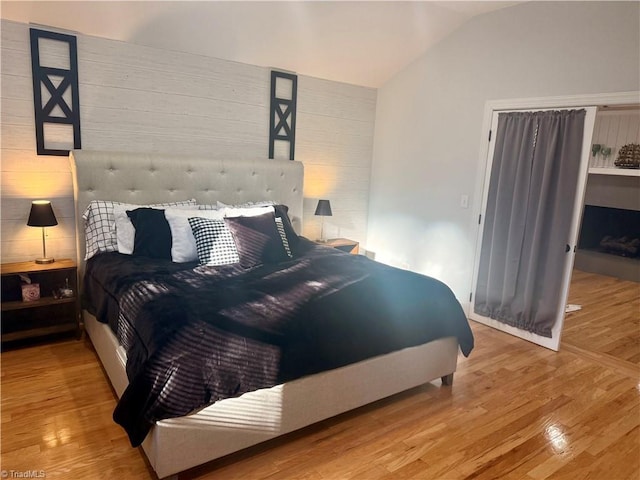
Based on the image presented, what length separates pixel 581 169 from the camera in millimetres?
3311

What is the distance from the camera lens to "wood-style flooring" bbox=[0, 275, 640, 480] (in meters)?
2.08

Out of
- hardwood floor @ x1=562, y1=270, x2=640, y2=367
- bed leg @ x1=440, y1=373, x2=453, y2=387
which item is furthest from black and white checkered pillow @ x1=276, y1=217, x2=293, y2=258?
hardwood floor @ x1=562, y1=270, x2=640, y2=367

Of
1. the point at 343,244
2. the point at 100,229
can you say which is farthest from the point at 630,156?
the point at 100,229

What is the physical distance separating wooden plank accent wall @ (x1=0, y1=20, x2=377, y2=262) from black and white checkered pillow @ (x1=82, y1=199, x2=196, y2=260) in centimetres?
28

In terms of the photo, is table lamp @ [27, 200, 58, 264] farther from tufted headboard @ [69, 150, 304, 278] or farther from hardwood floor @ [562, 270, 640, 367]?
hardwood floor @ [562, 270, 640, 367]

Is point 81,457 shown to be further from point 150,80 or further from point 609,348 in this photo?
point 609,348

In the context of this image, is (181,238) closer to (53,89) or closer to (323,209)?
(53,89)

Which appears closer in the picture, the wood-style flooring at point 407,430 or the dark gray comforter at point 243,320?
the dark gray comforter at point 243,320

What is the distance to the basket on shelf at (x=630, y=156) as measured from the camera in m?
5.53

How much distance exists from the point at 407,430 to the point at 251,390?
983 millimetres

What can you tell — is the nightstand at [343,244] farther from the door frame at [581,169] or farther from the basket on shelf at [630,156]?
the basket on shelf at [630,156]

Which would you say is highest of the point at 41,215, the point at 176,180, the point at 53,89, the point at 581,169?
the point at 53,89

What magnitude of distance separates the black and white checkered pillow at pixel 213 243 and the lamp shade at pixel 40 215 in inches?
37.7

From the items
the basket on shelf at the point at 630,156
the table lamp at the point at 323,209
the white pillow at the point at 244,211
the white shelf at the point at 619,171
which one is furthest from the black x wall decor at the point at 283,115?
the basket on shelf at the point at 630,156
